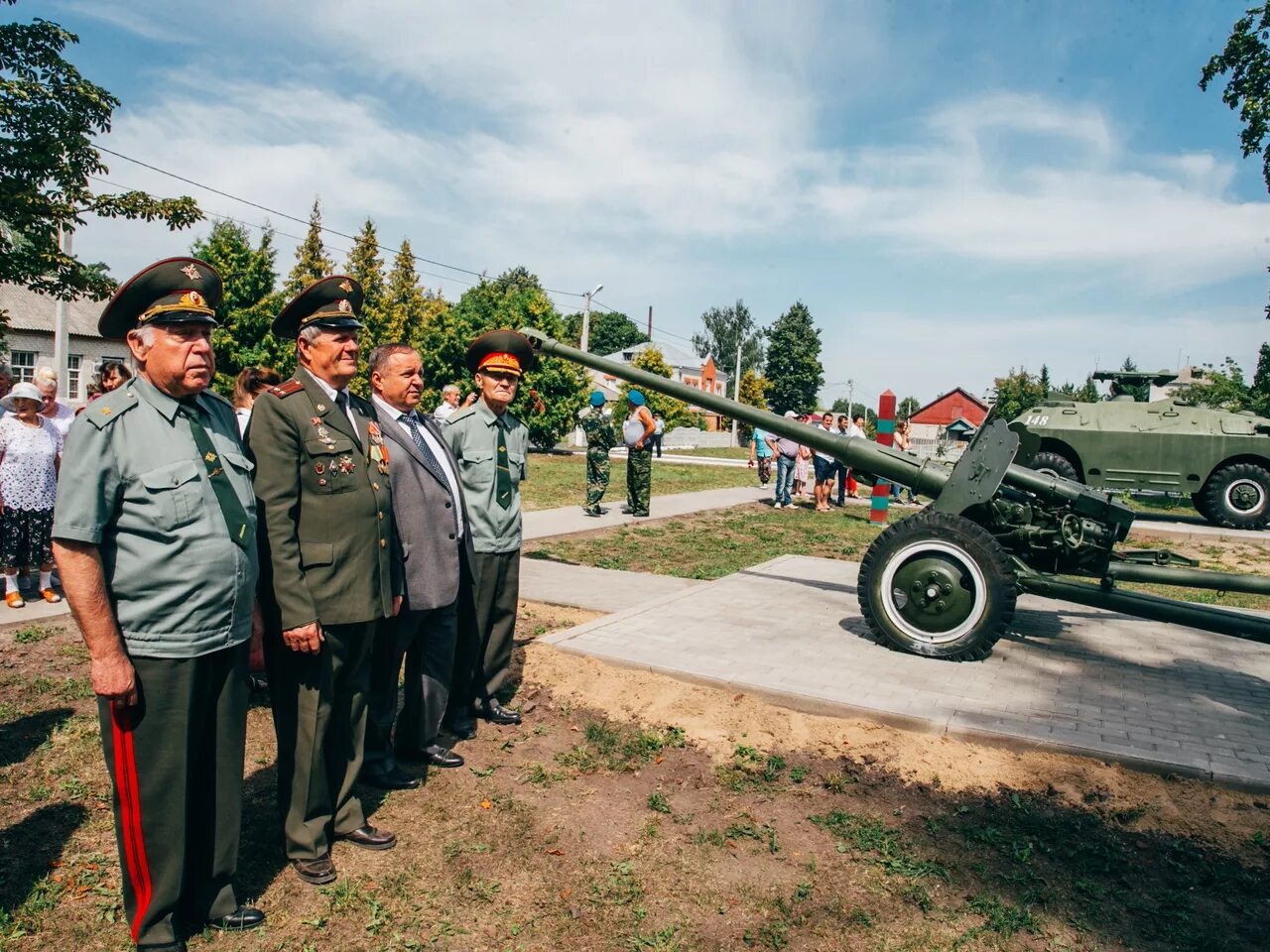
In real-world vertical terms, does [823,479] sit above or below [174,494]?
below

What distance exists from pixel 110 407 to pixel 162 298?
0.40 m

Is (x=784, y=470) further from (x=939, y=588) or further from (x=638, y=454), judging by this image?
(x=939, y=588)

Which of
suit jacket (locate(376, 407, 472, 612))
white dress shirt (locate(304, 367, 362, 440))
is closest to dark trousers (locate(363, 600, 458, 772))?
suit jacket (locate(376, 407, 472, 612))

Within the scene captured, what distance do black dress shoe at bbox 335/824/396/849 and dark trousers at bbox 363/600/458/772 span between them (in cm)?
53

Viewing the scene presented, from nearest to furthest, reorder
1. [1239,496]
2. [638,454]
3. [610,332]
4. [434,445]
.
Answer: [434,445] < [638,454] < [1239,496] < [610,332]

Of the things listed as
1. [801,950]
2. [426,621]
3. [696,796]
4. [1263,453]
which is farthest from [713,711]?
[1263,453]

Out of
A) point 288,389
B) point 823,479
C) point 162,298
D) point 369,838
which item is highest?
point 162,298

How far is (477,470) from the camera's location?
470 centimetres

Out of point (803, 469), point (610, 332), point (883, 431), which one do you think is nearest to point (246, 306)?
point (803, 469)

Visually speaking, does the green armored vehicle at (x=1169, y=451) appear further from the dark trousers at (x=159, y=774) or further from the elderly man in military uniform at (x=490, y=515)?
the dark trousers at (x=159, y=774)

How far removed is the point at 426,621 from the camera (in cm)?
425

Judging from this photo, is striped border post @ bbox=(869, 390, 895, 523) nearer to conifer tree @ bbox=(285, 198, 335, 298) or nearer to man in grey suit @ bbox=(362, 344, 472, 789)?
man in grey suit @ bbox=(362, 344, 472, 789)

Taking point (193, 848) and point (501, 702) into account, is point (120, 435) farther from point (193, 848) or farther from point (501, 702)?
point (501, 702)

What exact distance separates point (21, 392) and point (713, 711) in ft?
19.3
